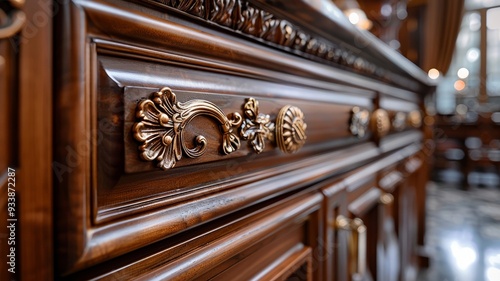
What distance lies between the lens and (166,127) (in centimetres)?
16

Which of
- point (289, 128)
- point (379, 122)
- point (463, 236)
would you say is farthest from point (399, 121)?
point (463, 236)

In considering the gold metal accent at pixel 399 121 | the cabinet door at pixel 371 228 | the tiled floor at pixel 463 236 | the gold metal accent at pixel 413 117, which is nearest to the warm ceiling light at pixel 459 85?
the tiled floor at pixel 463 236

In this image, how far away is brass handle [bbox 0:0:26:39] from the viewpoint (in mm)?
112

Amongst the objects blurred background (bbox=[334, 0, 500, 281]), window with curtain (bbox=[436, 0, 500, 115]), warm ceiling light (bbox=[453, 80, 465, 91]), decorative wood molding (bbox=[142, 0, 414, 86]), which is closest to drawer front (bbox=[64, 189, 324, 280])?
decorative wood molding (bbox=[142, 0, 414, 86])

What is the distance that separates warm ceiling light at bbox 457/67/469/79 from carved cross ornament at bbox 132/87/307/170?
4977 mm

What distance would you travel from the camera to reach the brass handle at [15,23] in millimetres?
112

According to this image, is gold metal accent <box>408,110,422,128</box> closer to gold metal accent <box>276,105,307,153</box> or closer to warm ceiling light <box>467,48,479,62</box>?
gold metal accent <box>276,105,307,153</box>

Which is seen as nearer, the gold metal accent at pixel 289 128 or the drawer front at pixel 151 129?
the drawer front at pixel 151 129

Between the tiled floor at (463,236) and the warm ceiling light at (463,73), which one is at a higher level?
the warm ceiling light at (463,73)

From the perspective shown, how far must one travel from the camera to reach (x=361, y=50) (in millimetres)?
414

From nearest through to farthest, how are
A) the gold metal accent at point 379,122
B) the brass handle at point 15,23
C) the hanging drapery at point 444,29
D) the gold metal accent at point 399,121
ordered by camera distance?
1. the brass handle at point 15,23
2. the gold metal accent at point 379,122
3. the gold metal accent at point 399,121
4. the hanging drapery at point 444,29

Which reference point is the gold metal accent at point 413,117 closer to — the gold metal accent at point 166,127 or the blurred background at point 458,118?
the blurred background at point 458,118

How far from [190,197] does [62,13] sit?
4.4 inches

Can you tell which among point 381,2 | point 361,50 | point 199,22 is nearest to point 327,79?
point 361,50
